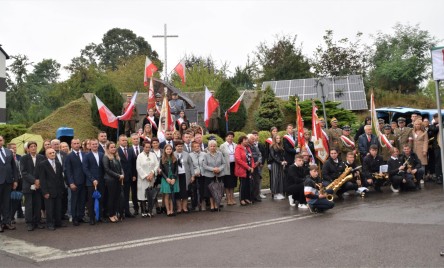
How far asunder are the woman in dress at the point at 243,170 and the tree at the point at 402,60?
3361 centimetres

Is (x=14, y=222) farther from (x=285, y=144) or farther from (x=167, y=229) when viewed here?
(x=285, y=144)

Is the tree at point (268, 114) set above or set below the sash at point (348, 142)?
above

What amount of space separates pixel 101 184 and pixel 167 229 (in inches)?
89.7

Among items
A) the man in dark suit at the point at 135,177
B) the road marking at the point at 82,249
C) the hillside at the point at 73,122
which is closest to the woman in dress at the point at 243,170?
the man in dark suit at the point at 135,177

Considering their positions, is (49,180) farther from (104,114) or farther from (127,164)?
(104,114)

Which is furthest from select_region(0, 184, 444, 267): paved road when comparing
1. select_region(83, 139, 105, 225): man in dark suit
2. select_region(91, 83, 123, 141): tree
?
select_region(91, 83, 123, 141): tree

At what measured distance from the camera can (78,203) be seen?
11586 mm

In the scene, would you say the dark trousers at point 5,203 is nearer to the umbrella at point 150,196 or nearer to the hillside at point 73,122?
the umbrella at point 150,196

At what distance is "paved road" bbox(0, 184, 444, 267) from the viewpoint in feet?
24.5

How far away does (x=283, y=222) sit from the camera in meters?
10.6

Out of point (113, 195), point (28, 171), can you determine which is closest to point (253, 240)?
point (113, 195)

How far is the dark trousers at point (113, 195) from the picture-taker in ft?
38.0

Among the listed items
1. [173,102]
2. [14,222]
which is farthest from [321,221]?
[173,102]

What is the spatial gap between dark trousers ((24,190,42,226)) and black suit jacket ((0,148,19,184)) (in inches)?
18.9
